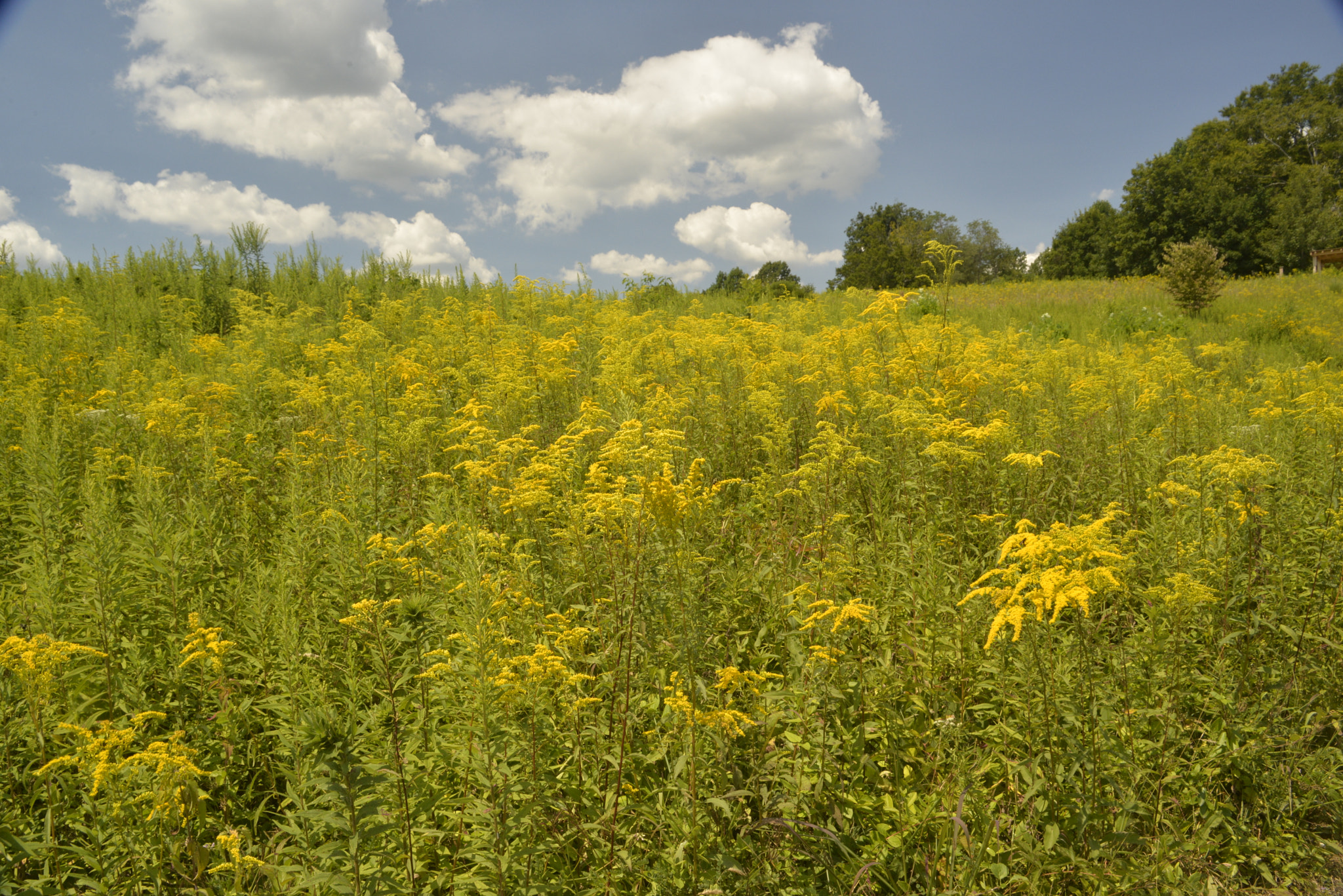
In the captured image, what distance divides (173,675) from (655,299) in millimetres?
12424

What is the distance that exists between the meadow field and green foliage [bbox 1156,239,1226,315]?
13.2 metres

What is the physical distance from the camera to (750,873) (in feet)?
7.02

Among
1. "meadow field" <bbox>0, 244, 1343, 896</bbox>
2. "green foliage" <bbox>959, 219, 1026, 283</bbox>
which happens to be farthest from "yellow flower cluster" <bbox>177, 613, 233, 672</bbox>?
"green foliage" <bbox>959, 219, 1026, 283</bbox>

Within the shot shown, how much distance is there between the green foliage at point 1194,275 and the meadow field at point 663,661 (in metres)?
13.2

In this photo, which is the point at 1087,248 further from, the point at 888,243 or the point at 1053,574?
the point at 1053,574

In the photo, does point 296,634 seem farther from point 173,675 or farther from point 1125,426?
point 1125,426

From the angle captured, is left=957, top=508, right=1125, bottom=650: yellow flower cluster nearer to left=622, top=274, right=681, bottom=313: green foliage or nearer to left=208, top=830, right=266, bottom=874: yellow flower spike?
left=208, top=830, right=266, bottom=874: yellow flower spike

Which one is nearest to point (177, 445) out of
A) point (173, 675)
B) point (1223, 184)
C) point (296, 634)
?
point (173, 675)

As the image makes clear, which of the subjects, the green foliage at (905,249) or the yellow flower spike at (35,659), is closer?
the yellow flower spike at (35,659)

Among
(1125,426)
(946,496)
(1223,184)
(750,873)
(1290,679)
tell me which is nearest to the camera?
(750,873)

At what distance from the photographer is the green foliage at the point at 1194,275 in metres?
15.0

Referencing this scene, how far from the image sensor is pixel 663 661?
280 cm

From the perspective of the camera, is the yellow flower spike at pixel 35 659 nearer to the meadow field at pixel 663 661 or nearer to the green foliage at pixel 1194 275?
the meadow field at pixel 663 661

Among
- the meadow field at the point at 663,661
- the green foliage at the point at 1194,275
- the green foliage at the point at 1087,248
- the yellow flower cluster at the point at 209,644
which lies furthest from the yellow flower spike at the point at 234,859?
the green foliage at the point at 1087,248
